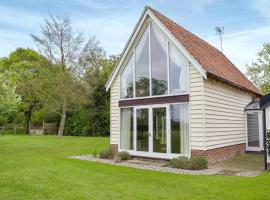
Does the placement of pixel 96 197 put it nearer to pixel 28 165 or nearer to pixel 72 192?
pixel 72 192

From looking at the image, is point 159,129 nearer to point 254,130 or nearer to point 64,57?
point 254,130

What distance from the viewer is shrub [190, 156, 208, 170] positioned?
32.6 ft

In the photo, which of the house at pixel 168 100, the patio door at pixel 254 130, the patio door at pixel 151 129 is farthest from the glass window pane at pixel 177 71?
the patio door at pixel 254 130

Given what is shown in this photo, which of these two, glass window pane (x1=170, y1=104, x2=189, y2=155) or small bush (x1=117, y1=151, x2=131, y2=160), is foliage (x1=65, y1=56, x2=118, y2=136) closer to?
small bush (x1=117, y1=151, x2=131, y2=160)

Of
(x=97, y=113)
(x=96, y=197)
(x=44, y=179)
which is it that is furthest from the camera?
(x=97, y=113)

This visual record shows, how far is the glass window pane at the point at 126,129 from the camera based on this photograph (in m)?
13.2

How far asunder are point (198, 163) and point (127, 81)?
5463 millimetres

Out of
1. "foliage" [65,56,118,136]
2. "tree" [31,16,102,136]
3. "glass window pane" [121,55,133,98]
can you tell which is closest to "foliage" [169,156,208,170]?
"glass window pane" [121,55,133,98]

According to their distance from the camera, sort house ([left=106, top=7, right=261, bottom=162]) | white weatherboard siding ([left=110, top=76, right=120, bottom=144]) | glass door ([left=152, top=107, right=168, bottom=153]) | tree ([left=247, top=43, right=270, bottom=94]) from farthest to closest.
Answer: tree ([left=247, top=43, right=270, bottom=94]), white weatherboard siding ([left=110, top=76, right=120, bottom=144]), glass door ([left=152, top=107, right=168, bottom=153]), house ([left=106, top=7, right=261, bottom=162])

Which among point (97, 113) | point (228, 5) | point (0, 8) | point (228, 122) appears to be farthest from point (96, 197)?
point (97, 113)

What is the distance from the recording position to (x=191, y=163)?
393 inches

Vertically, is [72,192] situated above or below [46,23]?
below

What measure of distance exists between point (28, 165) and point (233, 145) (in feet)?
31.2

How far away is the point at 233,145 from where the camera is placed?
13.7 m
